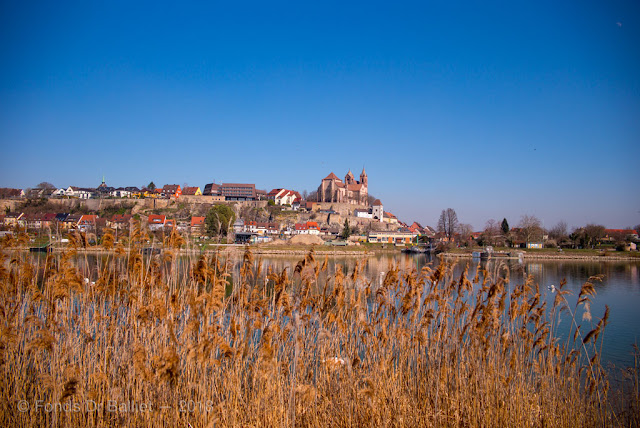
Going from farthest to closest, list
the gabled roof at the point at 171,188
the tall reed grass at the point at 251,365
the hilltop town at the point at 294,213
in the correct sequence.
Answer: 1. the gabled roof at the point at 171,188
2. the hilltop town at the point at 294,213
3. the tall reed grass at the point at 251,365

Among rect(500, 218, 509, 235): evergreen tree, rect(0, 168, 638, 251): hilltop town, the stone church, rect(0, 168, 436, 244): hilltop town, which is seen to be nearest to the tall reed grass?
rect(0, 168, 638, 251): hilltop town

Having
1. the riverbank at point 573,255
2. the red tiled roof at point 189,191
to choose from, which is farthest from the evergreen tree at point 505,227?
the red tiled roof at point 189,191

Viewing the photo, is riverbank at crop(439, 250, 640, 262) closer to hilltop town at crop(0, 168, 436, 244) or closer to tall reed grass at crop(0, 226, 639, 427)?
hilltop town at crop(0, 168, 436, 244)

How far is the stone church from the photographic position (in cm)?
12850

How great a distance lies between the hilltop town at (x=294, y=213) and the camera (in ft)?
258

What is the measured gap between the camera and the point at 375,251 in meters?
79.7

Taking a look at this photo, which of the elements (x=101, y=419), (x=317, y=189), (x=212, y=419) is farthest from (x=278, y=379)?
(x=317, y=189)

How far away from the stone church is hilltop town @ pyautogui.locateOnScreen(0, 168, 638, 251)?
1.04ft

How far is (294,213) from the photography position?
11150 centimetres

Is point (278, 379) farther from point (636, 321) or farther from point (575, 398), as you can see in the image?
point (636, 321)

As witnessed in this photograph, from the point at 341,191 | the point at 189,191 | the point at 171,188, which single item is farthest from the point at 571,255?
the point at 171,188

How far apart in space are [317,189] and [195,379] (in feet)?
431

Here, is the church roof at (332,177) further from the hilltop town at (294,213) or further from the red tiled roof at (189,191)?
the red tiled roof at (189,191)

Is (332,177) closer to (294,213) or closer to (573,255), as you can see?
(294,213)
